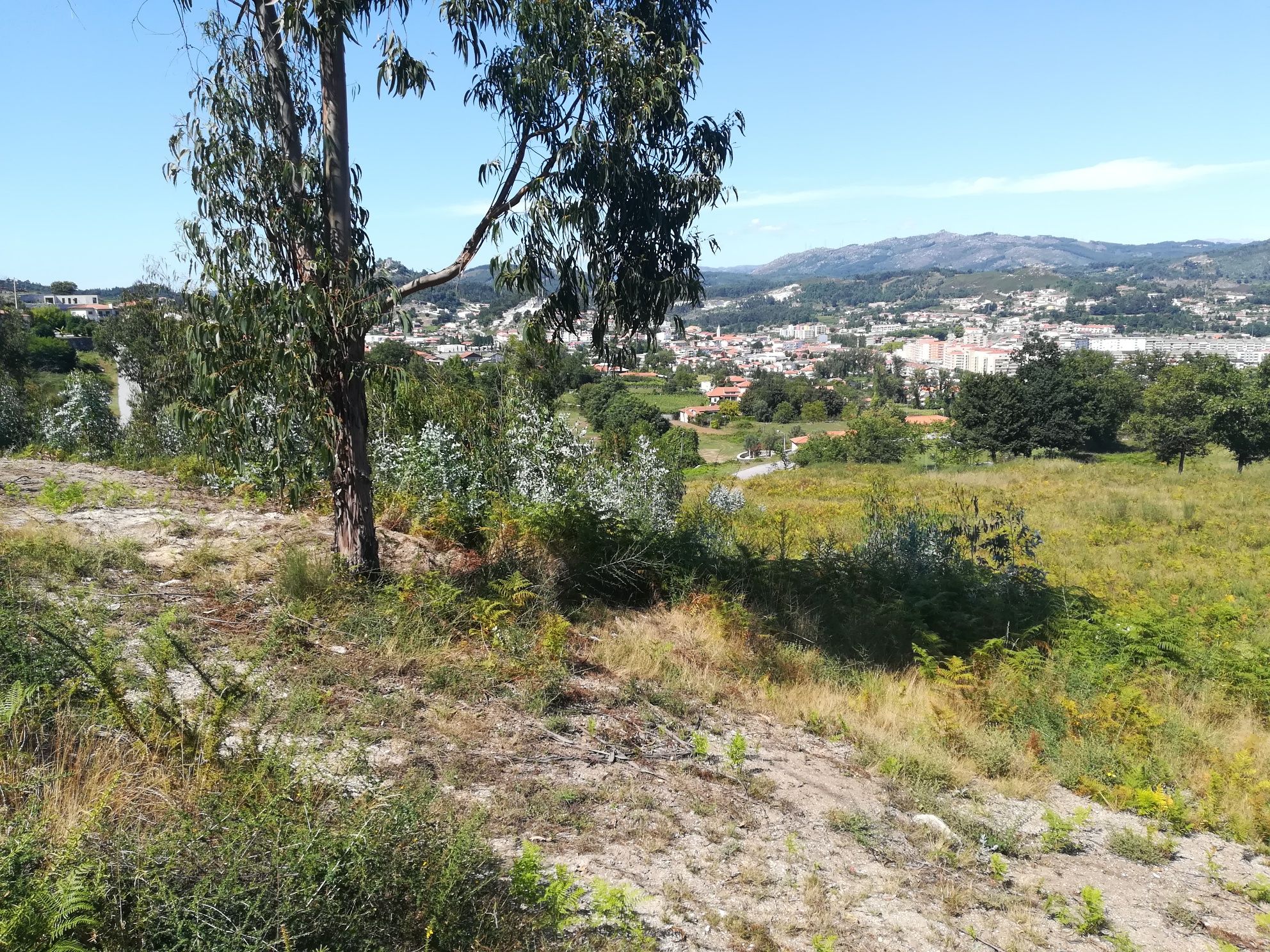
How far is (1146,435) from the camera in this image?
37.8m

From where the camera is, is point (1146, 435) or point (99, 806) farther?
point (1146, 435)

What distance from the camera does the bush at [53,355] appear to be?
48.6 metres

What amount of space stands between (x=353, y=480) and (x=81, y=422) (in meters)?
14.4

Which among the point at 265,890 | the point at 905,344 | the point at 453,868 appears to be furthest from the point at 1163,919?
the point at 905,344

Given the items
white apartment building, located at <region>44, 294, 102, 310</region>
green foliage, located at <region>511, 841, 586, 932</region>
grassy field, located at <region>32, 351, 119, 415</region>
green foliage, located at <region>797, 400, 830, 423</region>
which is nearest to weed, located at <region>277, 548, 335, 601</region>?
green foliage, located at <region>511, 841, 586, 932</region>

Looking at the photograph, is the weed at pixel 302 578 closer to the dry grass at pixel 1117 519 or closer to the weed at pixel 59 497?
the weed at pixel 59 497

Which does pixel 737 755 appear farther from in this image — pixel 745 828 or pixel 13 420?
pixel 13 420

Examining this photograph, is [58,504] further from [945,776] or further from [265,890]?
[945,776]

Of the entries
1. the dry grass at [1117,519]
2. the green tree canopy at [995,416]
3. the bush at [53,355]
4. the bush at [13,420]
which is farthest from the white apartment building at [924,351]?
the bush at [13,420]

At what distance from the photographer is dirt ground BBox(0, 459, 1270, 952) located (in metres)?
3.32

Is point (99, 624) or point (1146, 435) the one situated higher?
point (99, 624)

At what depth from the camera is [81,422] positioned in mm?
16656

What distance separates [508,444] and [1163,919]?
7534mm

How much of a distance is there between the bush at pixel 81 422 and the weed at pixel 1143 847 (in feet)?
53.1
